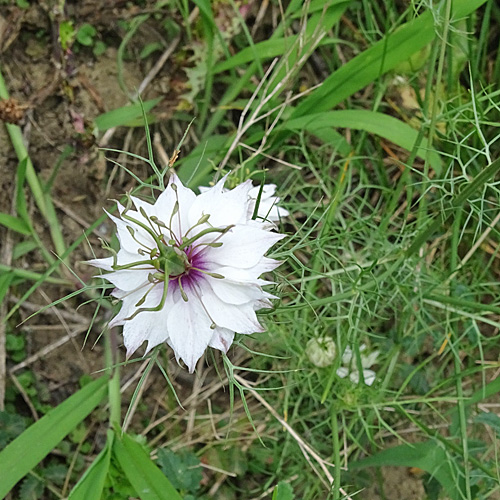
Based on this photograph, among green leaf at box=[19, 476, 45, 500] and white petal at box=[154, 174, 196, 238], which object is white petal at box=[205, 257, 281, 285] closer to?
white petal at box=[154, 174, 196, 238]

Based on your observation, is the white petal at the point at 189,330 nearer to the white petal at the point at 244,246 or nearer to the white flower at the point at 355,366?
the white petal at the point at 244,246

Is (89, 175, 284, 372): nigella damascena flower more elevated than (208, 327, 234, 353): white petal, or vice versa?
(89, 175, 284, 372): nigella damascena flower

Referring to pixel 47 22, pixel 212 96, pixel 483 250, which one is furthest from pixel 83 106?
pixel 483 250

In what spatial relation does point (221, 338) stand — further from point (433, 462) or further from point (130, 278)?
point (433, 462)

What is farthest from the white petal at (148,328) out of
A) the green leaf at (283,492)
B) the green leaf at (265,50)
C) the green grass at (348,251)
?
the green leaf at (265,50)

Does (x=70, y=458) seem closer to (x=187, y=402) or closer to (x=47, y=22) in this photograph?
(x=187, y=402)

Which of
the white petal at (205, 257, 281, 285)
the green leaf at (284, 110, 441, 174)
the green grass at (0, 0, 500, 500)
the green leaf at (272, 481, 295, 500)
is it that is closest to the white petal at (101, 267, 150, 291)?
the white petal at (205, 257, 281, 285)

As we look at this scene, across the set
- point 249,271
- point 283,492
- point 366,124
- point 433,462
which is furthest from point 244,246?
point 433,462
